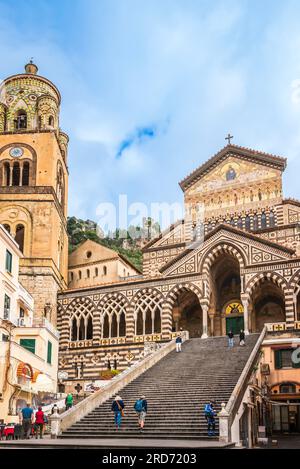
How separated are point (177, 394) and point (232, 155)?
26647 millimetres

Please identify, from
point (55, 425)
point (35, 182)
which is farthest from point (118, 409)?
point (35, 182)

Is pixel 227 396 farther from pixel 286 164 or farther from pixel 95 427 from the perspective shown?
pixel 286 164

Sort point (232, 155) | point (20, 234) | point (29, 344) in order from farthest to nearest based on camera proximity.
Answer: point (232, 155)
point (20, 234)
point (29, 344)

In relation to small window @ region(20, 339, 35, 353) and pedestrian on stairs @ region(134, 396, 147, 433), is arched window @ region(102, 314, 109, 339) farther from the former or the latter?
pedestrian on stairs @ region(134, 396, 147, 433)

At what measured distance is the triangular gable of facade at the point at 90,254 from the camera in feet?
166

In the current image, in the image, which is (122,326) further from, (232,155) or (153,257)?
(232,155)

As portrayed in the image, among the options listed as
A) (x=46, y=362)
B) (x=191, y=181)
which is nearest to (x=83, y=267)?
(x=191, y=181)

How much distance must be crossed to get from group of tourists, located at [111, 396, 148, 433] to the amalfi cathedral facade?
15.7 m

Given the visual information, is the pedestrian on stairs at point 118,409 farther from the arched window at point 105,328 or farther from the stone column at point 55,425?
the arched window at point 105,328

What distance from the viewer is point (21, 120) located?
157 ft

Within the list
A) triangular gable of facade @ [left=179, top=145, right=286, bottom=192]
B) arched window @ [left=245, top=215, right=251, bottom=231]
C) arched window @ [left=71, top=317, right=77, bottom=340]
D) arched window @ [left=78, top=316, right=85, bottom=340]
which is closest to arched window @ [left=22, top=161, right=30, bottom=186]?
arched window @ [left=71, top=317, right=77, bottom=340]

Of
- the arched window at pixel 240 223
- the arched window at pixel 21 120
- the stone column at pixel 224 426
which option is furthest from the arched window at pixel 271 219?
the stone column at pixel 224 426

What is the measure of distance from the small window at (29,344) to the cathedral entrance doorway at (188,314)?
10.3 m
